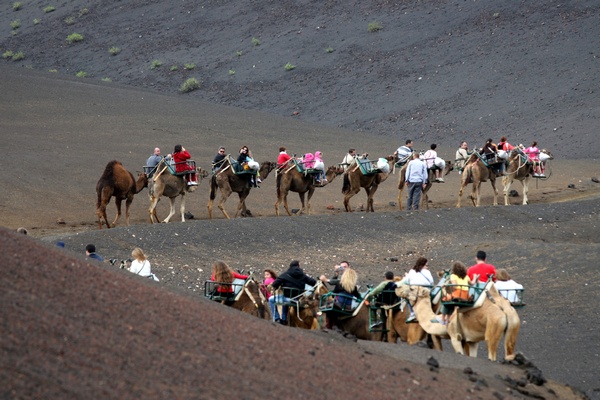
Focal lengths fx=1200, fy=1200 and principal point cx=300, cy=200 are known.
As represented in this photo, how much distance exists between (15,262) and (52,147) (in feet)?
103

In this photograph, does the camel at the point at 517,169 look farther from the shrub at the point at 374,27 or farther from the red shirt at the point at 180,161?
the shrub at the point at 374,27

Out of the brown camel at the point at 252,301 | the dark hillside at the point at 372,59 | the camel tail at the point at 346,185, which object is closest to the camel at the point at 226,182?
the camel tail at the point at 346,185

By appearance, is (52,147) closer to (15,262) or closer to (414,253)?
(414,253)

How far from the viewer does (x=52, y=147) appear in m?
44.8

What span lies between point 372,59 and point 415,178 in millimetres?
34445

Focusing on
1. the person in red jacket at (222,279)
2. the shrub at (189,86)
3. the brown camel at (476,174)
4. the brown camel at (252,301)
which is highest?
the shrub at (189,86)

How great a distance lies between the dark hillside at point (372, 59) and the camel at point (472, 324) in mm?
34791

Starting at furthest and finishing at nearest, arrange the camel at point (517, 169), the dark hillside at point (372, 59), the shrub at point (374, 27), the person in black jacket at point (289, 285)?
the shrub at point (374, 27), the dark hillside at point (372, 59), the camel at point (517, 169), the person in black jacket at point (289, 285)

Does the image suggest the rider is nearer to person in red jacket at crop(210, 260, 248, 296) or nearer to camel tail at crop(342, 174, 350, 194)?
camel tail at crop(342, 174, 350, 194)

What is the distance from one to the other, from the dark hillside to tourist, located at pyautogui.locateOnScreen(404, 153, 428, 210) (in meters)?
19.5

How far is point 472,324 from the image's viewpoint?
687 inches

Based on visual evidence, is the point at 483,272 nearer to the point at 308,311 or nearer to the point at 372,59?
the point at 308,311

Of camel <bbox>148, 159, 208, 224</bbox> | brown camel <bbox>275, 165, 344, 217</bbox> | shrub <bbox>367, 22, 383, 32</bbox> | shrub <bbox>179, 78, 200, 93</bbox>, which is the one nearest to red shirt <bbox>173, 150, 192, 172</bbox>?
camel <bbox>148, 159, 208, 224</bbox>

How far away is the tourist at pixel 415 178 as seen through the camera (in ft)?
110
